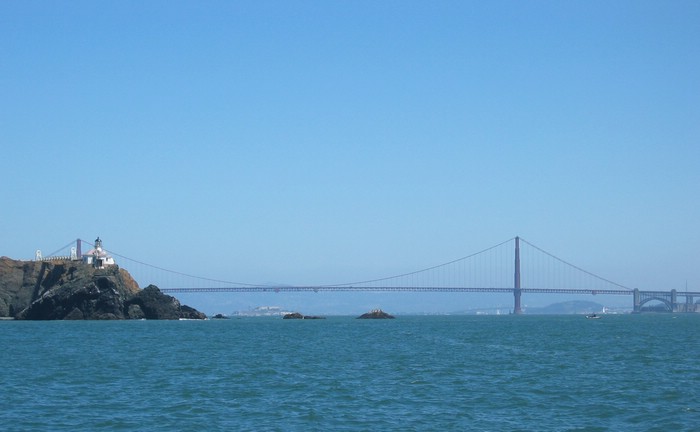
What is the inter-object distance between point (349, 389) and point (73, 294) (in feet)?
266

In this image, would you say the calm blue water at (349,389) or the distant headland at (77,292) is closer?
the calm blue water at (349,389)

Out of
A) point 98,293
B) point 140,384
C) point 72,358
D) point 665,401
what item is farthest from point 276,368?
point 98,293

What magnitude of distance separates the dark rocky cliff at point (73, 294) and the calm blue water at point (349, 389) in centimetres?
5367

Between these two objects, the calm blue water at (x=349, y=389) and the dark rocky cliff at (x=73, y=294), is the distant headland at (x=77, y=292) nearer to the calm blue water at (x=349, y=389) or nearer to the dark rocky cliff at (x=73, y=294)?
the dark rocky cliff at (x=73, y=294)

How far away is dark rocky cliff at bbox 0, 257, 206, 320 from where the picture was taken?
352 feet

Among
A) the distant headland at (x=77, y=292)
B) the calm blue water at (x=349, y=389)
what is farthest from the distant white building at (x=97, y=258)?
the calm blue water at (x=349, y=389)

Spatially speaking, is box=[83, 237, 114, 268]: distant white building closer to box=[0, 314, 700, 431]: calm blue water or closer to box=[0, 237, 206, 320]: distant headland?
box=[0, 237, 206, 320]: distant headland

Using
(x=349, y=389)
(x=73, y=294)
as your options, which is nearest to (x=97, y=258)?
(x=73, y=294)

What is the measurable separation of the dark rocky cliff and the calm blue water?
53673 millimetres

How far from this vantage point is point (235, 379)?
36.2 metres

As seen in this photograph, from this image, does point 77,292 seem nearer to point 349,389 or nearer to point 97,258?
point 97,258

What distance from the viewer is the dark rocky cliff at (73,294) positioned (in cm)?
10731

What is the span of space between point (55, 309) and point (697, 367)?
84.1 metres

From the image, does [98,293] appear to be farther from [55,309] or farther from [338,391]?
[338,391]
